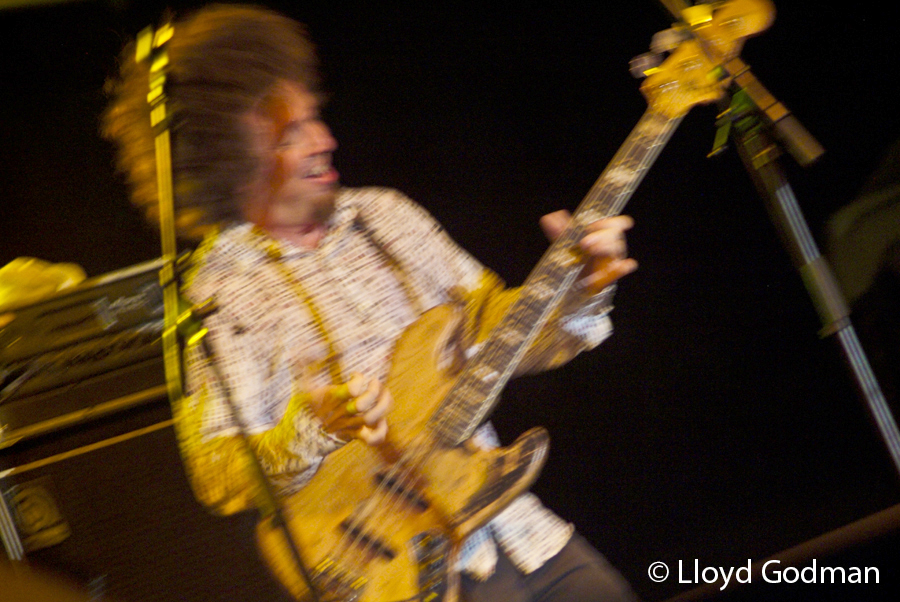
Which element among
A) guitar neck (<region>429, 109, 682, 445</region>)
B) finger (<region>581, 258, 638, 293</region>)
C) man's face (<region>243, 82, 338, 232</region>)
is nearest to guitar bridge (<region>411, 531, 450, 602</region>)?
guitar neck (<region>429, 109, 682, 445</region>)

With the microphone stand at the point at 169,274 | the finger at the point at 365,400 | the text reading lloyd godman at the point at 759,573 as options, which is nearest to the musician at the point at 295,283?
the finger at the point at 365,400

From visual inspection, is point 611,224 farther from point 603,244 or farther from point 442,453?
point 442,453

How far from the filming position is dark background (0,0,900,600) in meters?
1.47

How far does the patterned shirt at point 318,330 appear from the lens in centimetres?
106

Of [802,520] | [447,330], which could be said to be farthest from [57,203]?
[802,520]

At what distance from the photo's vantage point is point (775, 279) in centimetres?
164

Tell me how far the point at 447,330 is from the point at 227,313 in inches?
14.8

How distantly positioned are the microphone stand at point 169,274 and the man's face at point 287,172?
0.33 metres

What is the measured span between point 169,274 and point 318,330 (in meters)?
0.35

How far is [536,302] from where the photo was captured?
1053 mm

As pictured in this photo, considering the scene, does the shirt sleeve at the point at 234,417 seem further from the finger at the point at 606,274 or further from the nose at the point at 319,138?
the finger at the point at 606,274

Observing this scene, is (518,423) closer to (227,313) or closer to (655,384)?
(655,384)

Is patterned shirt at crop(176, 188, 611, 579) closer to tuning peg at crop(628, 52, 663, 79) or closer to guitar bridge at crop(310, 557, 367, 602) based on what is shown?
guitar bridge at crop(310, 557, 367, 602)

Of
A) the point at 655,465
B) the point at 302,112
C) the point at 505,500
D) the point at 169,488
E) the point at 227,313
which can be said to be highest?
the point at 302,112
